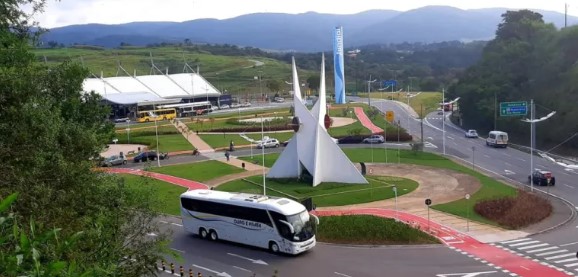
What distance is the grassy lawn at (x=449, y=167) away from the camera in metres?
32.9

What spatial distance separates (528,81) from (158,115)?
50924 millimetres

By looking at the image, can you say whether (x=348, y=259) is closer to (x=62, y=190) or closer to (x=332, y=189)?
(x=332, y=189)

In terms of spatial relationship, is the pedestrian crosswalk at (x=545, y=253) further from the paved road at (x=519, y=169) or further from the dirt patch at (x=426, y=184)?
the dirt patch at (x=426, y=184)

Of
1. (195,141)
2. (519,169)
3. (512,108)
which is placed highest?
(512,108)

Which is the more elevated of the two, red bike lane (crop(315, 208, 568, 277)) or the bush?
the bush

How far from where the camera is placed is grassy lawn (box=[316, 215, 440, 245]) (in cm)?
2730

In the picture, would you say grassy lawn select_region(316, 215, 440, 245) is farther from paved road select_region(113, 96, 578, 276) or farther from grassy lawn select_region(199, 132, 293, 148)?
grassy lawn select_region(199, 132, 293, 148)

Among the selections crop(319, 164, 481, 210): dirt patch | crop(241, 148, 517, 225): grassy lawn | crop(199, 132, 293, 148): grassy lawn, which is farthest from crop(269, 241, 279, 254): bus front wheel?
crop(199, 132, 293, 148): grassy lawn

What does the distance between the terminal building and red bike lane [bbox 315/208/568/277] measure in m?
62.7

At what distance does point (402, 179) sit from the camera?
135ft

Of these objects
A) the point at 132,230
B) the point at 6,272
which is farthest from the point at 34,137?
the point at 6,272

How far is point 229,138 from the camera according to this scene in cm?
6519

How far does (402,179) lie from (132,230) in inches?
1152

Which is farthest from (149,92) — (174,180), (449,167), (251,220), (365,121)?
(251,220)
